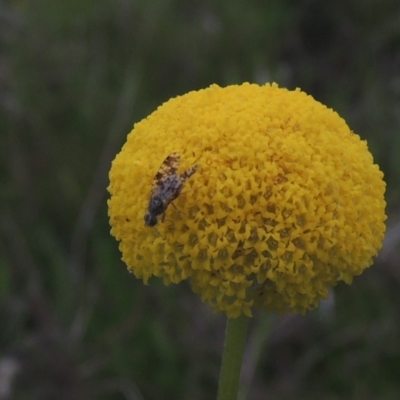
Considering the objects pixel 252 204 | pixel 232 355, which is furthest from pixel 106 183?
pixel 252 204

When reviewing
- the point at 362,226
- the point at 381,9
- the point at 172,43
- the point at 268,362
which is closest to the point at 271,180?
the point at 362,226

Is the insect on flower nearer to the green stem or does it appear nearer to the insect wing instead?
the insect wing

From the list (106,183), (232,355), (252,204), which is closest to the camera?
(252,204)

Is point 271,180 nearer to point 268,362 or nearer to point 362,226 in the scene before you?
point 362,226

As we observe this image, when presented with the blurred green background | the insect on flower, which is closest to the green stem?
the insect on flower

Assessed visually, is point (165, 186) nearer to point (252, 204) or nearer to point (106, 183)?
point (252, 204)

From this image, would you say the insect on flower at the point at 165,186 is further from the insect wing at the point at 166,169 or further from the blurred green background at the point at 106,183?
the blurred green background at the point at 106,183
